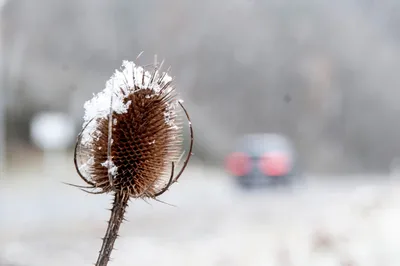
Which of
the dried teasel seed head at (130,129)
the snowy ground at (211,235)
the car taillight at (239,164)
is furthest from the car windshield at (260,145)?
the dried teasel seed head at (130,129)

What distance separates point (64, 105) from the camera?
1255 centimetres

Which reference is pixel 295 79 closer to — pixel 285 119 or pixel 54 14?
pixel 285 119

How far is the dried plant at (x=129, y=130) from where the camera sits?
1.30m

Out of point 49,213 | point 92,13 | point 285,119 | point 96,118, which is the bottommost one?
point 96,118

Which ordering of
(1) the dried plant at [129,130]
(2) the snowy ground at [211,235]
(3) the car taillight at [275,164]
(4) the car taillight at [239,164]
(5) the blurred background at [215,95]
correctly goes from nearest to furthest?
(1) the dried plant at [129,130] < (2) the snowy ground at [211,235] < (5) the blurred background at [215,95] < (3) the car taillight at [275,164] < (4) the car taillight at [239,164]

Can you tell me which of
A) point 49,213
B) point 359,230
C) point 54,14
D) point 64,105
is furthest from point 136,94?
point 54,14

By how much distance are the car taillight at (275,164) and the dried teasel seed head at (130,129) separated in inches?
370

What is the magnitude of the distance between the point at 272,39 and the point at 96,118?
1214cm

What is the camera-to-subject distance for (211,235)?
4594 millimetres

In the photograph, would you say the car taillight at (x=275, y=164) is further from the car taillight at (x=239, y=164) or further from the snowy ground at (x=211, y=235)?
the snowy ground at (x=211, y=235)

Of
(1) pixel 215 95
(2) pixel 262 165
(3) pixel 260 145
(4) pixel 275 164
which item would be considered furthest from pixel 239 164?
(1) pixel 215 95

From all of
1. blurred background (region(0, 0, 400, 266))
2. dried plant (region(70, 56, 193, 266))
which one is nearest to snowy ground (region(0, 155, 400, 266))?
blurred background (region(0, 0, 400, 266))

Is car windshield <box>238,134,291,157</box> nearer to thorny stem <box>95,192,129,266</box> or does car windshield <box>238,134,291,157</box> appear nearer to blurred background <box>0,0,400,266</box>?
blurred background <box>0,0,400,266</box>

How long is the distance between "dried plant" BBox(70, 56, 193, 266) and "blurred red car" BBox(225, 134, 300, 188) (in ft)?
30.6
